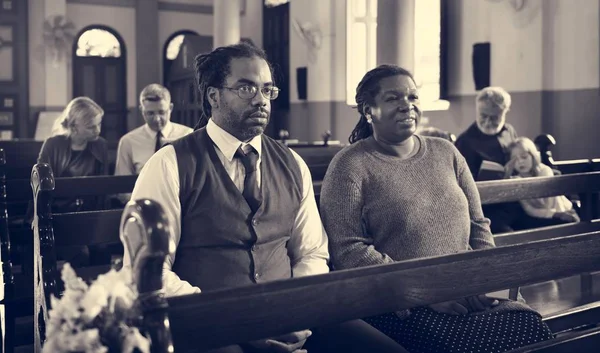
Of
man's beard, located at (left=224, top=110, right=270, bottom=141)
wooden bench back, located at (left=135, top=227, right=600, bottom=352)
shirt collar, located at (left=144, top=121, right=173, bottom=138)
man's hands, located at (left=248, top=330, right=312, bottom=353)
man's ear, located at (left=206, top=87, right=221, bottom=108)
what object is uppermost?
man's ear, located at (left=206, top=87, right=221, bottom=108)

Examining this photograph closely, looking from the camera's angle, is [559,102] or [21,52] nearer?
[559,102]

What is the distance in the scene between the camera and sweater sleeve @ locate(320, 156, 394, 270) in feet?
8.04

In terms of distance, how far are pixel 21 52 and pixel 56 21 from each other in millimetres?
860

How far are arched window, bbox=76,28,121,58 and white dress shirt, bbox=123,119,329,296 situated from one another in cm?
1304

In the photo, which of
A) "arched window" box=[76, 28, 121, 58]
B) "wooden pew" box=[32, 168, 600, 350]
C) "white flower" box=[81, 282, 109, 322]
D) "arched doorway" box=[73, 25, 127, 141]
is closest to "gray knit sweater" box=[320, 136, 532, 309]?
"wooden pew" box=[32, 168, 600, 350]

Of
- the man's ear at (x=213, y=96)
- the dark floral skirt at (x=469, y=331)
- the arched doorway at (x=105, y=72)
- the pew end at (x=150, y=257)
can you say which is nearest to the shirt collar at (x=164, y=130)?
the man's ear at (x=213, y=96)

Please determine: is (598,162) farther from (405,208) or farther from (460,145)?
(405,208)

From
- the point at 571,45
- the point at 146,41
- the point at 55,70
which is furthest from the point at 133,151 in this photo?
the point at 146,41

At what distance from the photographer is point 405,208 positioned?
2486 millimetres

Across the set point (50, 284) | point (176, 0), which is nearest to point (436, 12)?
point (176, 0)

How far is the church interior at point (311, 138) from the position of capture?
1476 mm

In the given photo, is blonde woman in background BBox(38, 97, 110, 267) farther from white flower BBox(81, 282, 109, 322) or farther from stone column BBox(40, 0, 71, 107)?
stone column BBox(40, 0, 71, 107)

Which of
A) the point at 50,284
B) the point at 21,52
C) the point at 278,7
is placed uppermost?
the point at 278,7

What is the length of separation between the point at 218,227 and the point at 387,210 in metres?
0.65
